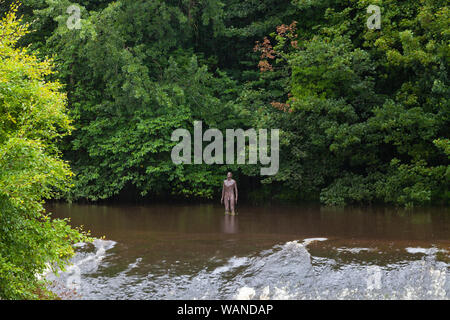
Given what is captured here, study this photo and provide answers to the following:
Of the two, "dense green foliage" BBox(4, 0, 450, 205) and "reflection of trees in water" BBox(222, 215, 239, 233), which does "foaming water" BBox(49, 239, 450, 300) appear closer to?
"reflection of trees in water" BBox(222, 215, 239, 233)

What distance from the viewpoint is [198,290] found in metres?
8.95

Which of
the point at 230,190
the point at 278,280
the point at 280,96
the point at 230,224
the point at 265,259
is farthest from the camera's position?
the point at 280,96

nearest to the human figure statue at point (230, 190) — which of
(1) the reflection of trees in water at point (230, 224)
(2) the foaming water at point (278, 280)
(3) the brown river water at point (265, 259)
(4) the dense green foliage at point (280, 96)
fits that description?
(1) the reflection of trees in water at point (230, 224)

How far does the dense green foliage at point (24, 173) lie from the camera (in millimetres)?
7301

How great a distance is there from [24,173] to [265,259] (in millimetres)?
5097

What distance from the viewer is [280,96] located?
23516mm

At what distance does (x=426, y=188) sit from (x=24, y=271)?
14291mm

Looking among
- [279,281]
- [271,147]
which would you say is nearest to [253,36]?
[271,147]

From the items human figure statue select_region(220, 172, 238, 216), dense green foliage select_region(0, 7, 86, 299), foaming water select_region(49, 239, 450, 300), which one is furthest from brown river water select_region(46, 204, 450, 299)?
human figure statue select_region(220, 172, 238, 216)

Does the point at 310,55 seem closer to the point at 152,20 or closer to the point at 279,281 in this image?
the point at 152,20

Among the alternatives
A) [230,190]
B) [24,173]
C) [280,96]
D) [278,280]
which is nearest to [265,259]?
[278,280]

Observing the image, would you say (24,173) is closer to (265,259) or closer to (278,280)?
(278,280)

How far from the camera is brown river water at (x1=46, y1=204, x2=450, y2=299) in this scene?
29.3ft

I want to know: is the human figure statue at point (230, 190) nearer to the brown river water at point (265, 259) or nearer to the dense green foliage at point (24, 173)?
the brown river water at point (265, 259)
